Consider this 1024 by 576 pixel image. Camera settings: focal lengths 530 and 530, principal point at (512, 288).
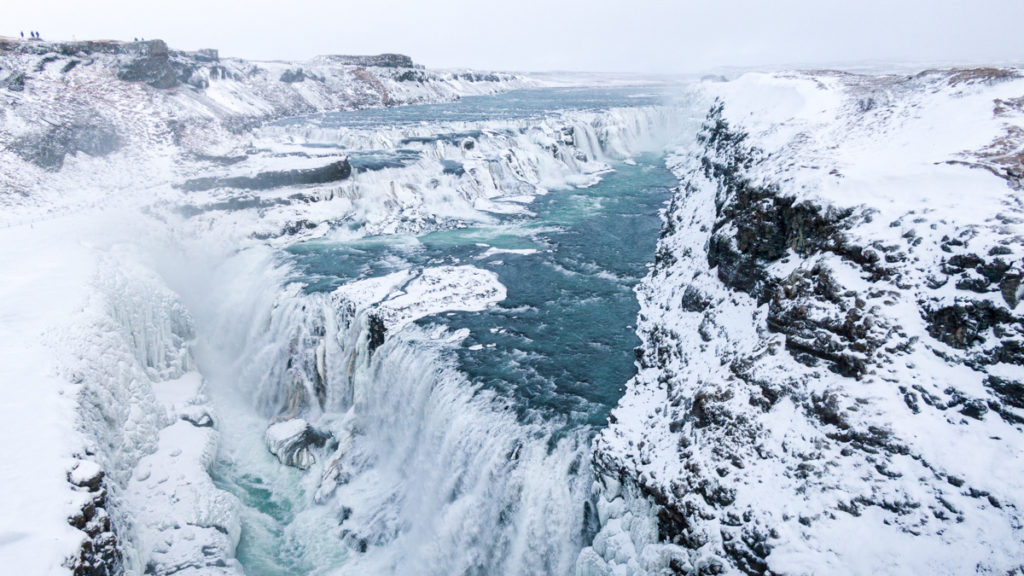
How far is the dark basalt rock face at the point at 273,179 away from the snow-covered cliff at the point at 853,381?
19.5 meters

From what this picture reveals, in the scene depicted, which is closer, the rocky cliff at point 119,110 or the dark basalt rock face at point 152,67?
the rocky cliff at point 119,110

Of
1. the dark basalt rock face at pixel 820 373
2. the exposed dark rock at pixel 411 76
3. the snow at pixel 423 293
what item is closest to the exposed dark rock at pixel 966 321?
the dark basalt rock face at pixel 820 373

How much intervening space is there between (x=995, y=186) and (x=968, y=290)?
2.10 m

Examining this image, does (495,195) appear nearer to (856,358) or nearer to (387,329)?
(387,329)

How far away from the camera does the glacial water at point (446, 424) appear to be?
9.42 metres

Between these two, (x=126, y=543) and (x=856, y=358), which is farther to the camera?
(x=126, y=543)

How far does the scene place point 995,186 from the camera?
766 cm

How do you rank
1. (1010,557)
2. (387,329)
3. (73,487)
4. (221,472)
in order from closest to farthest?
(1010,557), (73,487), (221,472), (387,329)

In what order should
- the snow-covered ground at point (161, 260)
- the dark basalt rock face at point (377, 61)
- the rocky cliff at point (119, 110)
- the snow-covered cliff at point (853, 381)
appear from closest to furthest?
the snow-covered cliff at point (853, 381) → the snow-covered ground at point (161, 260) → the rocky cliff at point (119, 110) → the dark basalt rock face at point (377, 61)

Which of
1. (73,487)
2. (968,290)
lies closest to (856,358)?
(968,290)

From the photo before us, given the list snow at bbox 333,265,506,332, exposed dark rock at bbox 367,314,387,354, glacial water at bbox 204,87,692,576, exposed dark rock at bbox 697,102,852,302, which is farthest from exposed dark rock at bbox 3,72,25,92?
exposed dark rock at bbox 697,102,852,302

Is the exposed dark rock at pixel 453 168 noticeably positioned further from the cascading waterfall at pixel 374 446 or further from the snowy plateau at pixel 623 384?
the cascading waterfall at pixel 374 446

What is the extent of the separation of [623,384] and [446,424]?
3.91 m

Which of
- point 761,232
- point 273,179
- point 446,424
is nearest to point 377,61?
point 273,179
